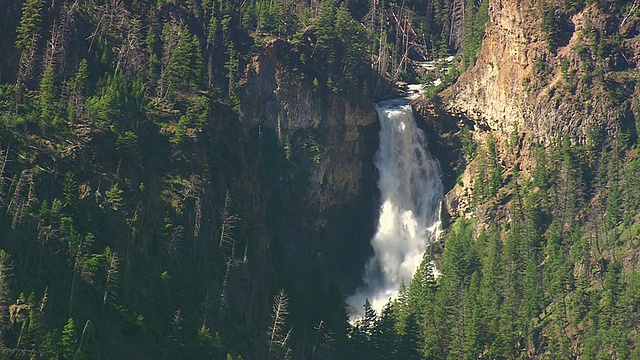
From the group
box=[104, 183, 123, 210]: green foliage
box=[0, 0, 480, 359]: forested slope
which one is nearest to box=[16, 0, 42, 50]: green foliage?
box=[0, 0, 480, 359]: forested slope

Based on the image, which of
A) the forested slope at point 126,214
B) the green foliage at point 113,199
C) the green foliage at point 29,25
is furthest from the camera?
the green foliage at point 29,25

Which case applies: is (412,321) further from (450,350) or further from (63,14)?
(63,14)

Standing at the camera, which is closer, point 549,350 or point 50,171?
point 50,171

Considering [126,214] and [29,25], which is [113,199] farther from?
[29,25]

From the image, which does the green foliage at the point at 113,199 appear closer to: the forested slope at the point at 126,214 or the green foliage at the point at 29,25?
the forested slope at the point at 126,214

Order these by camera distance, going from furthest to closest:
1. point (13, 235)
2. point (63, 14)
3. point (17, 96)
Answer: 1. point (63, 14)
2. point (17, 96)
3. point (13, 235)

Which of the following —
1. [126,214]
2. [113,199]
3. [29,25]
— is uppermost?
A: [29,25]

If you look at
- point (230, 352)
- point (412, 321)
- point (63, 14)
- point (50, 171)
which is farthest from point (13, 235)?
point (412, 321)

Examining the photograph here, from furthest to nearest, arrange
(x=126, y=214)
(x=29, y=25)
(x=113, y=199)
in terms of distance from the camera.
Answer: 1. (x=29, y=25)
2. (x=126, y=214)
3. (x=113, y=199)

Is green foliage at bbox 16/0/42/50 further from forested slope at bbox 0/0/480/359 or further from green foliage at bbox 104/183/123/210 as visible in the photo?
green foliage at bbox 104/183/123/210

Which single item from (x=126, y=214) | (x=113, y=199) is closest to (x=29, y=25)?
(x=113, y=199)

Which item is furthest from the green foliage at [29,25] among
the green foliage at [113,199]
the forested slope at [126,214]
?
the green foliage at [113,199]
